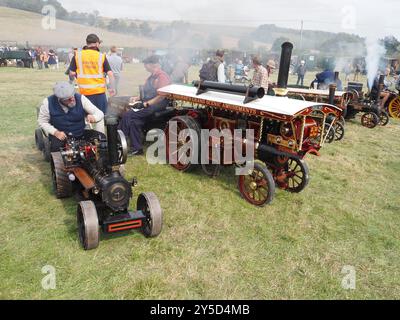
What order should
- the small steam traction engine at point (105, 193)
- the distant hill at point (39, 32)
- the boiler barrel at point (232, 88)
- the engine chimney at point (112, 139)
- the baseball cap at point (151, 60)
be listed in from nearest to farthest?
the engine chimney at point (112, 139)
the small steam traction engine at point (105, 193)
the boiler barrel at point (232, 88)
the baseball cap at point (151, 60)
the distant hill at point (39, 32)

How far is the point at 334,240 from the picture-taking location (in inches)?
154

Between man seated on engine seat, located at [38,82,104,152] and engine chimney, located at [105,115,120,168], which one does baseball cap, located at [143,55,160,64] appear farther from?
engine chimney, located at [105,115,120,168]

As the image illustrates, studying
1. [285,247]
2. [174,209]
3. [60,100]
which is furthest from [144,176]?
[285,247]

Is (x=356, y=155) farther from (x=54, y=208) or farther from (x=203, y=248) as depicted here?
(x=54, y=208)

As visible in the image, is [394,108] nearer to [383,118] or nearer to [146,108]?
[383,118]

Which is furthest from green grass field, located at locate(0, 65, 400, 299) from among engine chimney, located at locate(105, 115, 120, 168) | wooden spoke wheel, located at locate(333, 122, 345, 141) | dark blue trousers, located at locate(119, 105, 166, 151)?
wooden spoke wheel, located at locate(333, 122, 345, 141)

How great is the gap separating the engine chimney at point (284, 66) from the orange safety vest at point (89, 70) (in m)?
3.10

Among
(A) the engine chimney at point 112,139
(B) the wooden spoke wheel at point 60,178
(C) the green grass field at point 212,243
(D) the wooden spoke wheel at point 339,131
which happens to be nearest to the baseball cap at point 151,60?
(C) the green grass field at point 212,243

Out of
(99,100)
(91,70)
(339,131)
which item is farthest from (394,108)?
(91,70)

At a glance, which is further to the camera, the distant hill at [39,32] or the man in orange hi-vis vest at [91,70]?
the distant hill at [39,32]

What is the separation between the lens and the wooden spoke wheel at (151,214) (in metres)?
3.60

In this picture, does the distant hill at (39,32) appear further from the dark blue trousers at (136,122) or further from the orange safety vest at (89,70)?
the dark blue trousers at (136,122)

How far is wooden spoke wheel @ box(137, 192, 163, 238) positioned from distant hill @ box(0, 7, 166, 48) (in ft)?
106
